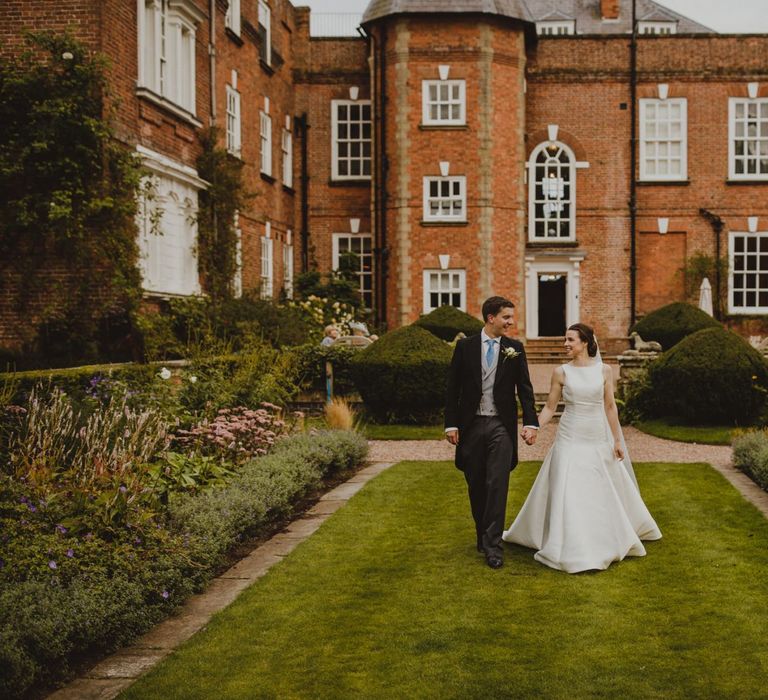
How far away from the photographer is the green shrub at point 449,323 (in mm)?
23109

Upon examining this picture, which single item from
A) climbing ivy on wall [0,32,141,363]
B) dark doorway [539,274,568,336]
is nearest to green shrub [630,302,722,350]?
dark doorway [539,274,568,336]

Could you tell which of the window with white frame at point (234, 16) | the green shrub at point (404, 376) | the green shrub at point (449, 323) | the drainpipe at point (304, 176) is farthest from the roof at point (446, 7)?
the green shrub at point (404, 376)

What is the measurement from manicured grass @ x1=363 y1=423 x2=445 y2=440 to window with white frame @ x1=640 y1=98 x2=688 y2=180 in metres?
15.9

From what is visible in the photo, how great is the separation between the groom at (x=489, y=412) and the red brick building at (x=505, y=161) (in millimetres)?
16964

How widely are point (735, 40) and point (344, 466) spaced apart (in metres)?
22.1

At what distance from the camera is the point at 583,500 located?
7094 millimetres

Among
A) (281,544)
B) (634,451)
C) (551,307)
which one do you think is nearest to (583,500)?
(281,544)

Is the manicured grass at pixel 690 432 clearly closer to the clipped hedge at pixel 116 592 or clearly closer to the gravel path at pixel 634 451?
the gravel path at pixel 634 451

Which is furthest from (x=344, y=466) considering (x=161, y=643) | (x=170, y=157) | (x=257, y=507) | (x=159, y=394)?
(x=170, y=157)

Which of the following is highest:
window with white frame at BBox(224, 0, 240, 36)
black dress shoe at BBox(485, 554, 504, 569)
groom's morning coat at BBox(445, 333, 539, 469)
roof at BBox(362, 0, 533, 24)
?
roof at BBox(362, 0, 533, 24)


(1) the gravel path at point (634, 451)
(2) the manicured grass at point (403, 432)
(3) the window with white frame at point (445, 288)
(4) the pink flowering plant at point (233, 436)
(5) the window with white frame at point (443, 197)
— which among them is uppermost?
(5) the window with white frame at point (443, 197)

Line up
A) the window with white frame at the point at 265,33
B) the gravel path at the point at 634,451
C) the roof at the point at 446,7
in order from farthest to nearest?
1. the roof at the point at 446,7
2. the window with white frame at the point at 265,33
3. the gravel path at the point at 634,451

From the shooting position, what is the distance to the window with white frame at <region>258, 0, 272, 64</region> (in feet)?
82.8

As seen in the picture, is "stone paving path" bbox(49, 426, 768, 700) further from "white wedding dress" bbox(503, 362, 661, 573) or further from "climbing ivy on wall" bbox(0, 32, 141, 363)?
"climbing ivy on wall" bbox(0, 32, 141, 363)
